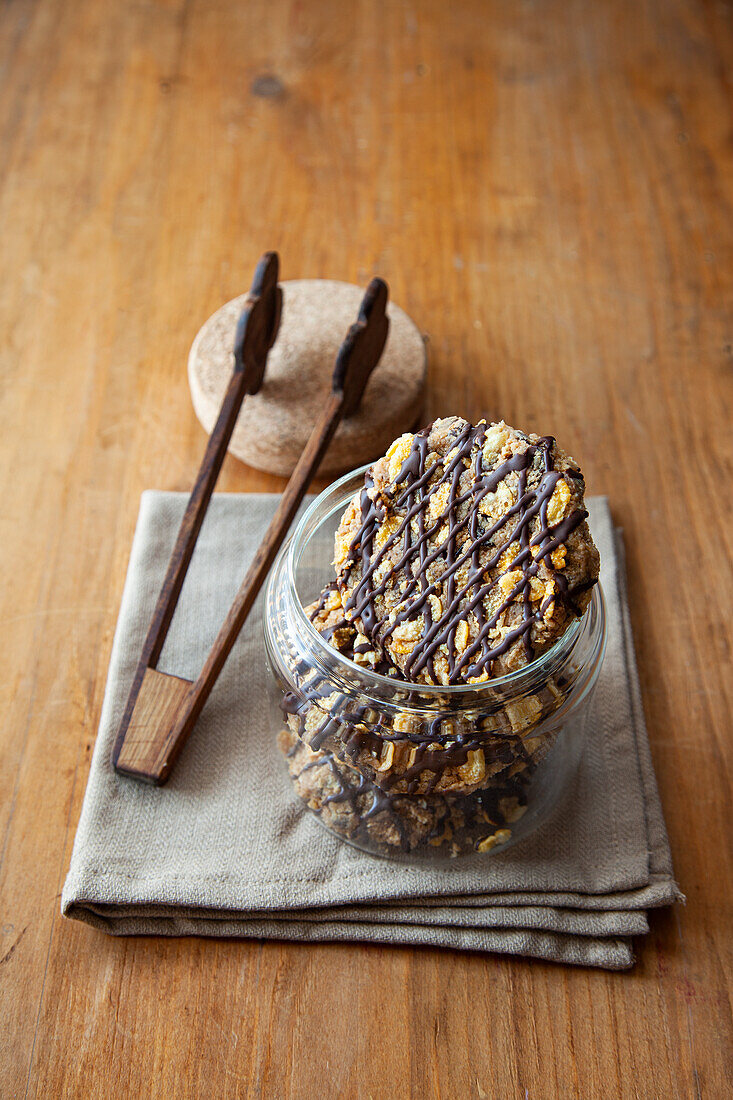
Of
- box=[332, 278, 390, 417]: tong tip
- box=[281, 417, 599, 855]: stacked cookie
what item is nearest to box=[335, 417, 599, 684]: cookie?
box=[281, 417, 599, 855]: stacked cookie

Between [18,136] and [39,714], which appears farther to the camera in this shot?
[18,136]

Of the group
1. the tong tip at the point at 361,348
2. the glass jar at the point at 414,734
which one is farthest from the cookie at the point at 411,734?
the tong tip at the point at 361,348

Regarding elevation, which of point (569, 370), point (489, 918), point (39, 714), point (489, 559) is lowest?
point (39, 714)

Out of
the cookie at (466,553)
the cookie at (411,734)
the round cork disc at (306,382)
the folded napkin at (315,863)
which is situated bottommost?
the folded napkin at (315,863)

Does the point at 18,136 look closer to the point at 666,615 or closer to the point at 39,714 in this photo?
the point at 39,714

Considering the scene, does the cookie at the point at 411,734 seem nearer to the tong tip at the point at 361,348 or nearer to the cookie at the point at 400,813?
the cookie at the point at 400,813

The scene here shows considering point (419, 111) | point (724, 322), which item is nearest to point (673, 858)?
point (724, 322)

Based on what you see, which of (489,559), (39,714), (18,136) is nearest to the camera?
(489,559)
